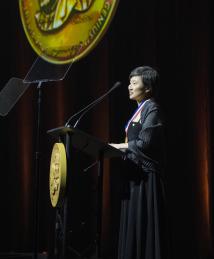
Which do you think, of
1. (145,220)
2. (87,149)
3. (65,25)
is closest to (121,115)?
(65,25)

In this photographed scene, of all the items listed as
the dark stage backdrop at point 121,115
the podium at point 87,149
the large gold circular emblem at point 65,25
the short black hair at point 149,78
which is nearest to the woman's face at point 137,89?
the short black hair at point 149,78

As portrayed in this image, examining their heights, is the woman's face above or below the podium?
above

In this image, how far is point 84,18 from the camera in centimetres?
368

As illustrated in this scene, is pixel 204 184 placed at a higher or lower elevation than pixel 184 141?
lower

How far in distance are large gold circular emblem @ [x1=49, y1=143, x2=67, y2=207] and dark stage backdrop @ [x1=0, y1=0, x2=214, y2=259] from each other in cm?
78

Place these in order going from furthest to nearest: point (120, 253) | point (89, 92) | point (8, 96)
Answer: point (89, 92) → point (8, 96) → point (120, 253)

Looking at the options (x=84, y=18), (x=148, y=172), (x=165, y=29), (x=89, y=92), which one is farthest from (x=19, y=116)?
(x=148, y=172)

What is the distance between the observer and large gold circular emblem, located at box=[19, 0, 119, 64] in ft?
11.8

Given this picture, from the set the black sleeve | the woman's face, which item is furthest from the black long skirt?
the woman's face

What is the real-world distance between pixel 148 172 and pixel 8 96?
3.78ft

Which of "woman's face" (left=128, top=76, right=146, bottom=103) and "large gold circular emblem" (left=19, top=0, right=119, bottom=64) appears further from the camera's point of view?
"large gold circular emblem" (left=19, top=0, right=119, bottom=64)

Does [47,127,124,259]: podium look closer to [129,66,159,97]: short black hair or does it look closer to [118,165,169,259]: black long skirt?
[118,165,169,259]: black long skirt

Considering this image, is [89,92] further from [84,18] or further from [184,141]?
[184,141]

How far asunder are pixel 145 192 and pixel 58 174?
19.5 inches
